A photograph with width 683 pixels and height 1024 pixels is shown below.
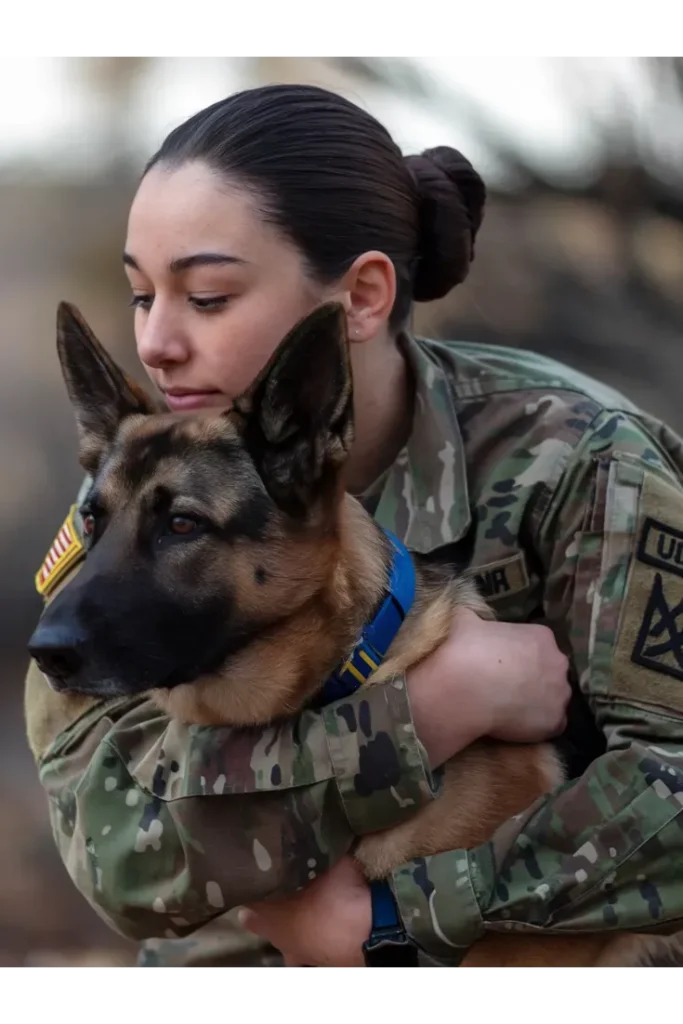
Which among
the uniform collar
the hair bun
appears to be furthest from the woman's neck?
the hair bun

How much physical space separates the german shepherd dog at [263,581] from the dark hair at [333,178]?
0.41 meters

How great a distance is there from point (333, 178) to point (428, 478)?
68 cm

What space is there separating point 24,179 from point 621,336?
342cm

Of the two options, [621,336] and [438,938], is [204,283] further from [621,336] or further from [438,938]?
[621,336]

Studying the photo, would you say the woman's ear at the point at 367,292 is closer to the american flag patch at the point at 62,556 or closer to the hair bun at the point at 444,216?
the hair bun at the point at 444,216

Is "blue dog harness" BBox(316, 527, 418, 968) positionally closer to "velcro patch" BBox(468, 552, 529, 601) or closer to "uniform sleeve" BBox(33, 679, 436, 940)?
"uniform sleeve" BBox(33, 679, 436, 940)

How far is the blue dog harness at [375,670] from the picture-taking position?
1930mm

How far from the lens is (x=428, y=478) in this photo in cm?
229

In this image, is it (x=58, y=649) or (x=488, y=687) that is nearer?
(x=58, y=649)

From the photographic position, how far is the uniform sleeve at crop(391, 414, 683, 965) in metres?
1.86

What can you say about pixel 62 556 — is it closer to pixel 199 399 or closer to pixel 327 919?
pixel 199 399

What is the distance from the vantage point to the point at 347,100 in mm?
2369

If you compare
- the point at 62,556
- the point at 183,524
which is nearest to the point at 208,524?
the point at 183,524

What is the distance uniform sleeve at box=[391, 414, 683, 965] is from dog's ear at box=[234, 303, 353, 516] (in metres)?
0.54
